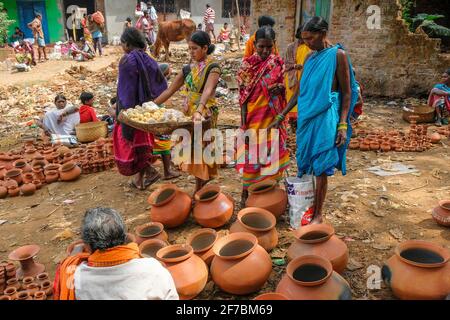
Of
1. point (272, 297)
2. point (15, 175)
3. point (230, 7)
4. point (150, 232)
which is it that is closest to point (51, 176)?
point (15, 175)

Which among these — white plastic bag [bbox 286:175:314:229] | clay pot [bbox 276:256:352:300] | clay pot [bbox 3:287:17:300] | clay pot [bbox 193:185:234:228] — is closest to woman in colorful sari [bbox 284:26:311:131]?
white plastic bag [bbox 286:175:314:229]

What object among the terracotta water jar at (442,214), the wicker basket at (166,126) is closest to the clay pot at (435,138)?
the terracotta water jar at (442,214)

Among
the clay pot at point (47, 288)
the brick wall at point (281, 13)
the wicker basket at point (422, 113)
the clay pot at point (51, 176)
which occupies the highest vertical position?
the brick wall at point (281, 13)

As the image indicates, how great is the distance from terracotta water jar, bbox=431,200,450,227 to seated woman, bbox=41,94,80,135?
610cm

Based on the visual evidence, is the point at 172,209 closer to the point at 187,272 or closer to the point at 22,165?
the point at 187,272

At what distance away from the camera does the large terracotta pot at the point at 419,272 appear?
2648 millimetres

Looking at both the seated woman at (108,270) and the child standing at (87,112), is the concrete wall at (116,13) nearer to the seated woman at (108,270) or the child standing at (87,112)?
the child standing at (87,112)

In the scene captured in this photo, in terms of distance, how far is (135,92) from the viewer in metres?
4.61

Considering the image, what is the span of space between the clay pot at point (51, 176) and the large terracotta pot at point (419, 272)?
460cm

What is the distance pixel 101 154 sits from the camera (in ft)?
20.0

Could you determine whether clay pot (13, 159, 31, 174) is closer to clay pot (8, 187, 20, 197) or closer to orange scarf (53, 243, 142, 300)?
clay pot (8, 187, 20, 197)

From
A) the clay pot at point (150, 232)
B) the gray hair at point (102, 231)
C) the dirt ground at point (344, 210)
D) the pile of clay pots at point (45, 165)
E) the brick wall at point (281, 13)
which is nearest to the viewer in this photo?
the gray hair at point (102, 231)

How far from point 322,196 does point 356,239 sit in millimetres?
613
